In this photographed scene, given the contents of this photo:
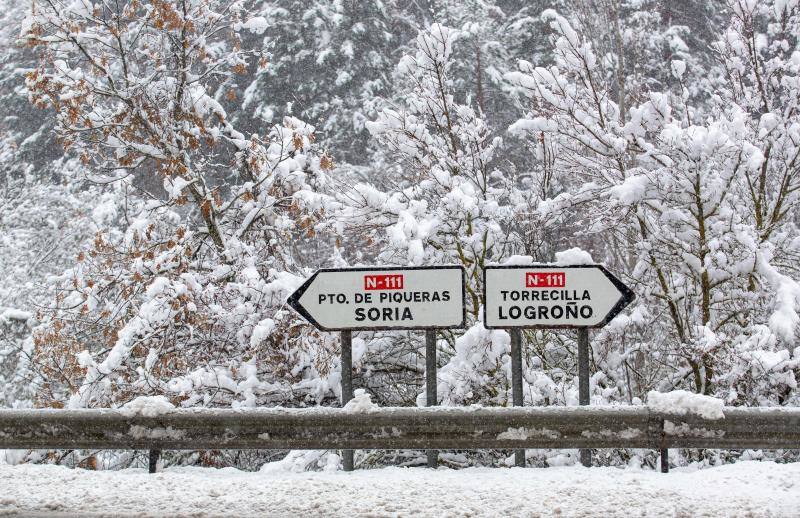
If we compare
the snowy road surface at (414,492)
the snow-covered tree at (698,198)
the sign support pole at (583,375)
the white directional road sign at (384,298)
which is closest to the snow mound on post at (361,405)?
the snowy road surface at (414,492)

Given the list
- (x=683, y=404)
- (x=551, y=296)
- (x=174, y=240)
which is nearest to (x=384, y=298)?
(x=551, y=296)

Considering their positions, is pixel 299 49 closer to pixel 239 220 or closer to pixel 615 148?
pixel 239 220

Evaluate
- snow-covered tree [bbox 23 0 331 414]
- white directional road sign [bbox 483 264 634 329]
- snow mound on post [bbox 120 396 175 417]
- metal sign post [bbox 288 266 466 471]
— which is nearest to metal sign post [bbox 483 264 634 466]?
white directional road sign [bbox 483 264 634 329]

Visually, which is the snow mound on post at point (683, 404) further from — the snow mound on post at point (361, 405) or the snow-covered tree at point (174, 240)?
the snow-covered tree at point (174, 240)

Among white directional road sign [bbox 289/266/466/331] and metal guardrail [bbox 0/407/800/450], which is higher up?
white directional road sign [bbox 289/266/466/331]

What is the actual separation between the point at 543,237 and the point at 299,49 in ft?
71.1

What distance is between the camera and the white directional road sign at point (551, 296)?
5.24 meters

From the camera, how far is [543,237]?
9469 millimetres

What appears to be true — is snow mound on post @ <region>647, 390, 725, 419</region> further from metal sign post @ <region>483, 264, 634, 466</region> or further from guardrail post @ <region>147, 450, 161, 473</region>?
guardrail post @ <region>147, 450, 161, 473</region>

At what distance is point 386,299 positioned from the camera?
5465 millimetres

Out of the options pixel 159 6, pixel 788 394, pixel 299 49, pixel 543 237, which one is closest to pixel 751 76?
pixel 543 237

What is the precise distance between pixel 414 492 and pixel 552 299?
1.69 m

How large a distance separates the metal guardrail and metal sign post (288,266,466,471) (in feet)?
3.02

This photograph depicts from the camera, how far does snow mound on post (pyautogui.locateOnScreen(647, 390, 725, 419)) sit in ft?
14.4
